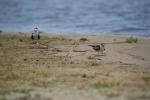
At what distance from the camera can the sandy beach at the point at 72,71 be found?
12141 mm

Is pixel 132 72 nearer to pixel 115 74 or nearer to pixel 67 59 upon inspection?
pixel 115 74

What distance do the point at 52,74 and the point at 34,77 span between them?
0.70 metres

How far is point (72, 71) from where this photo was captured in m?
15.9

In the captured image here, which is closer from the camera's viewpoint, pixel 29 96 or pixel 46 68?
pixel 29 96

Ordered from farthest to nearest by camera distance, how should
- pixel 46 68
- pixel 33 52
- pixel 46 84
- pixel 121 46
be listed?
pixel 121 46, pixel 33 52, pixel 46 68, pixel 46 84

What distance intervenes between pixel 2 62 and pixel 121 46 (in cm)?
670

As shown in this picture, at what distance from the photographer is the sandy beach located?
1214cm

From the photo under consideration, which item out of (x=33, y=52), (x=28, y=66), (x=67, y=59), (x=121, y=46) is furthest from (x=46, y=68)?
(x=121, y=46)

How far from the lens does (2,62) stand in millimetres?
17797

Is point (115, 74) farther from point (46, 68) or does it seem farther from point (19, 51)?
point (19, 51)

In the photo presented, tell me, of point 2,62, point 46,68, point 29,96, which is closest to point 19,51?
point 2,62

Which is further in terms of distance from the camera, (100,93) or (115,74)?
(115,74)

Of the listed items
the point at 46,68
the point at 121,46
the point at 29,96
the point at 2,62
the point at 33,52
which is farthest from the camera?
the point at 121,46

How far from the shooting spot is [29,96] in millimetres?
11883
